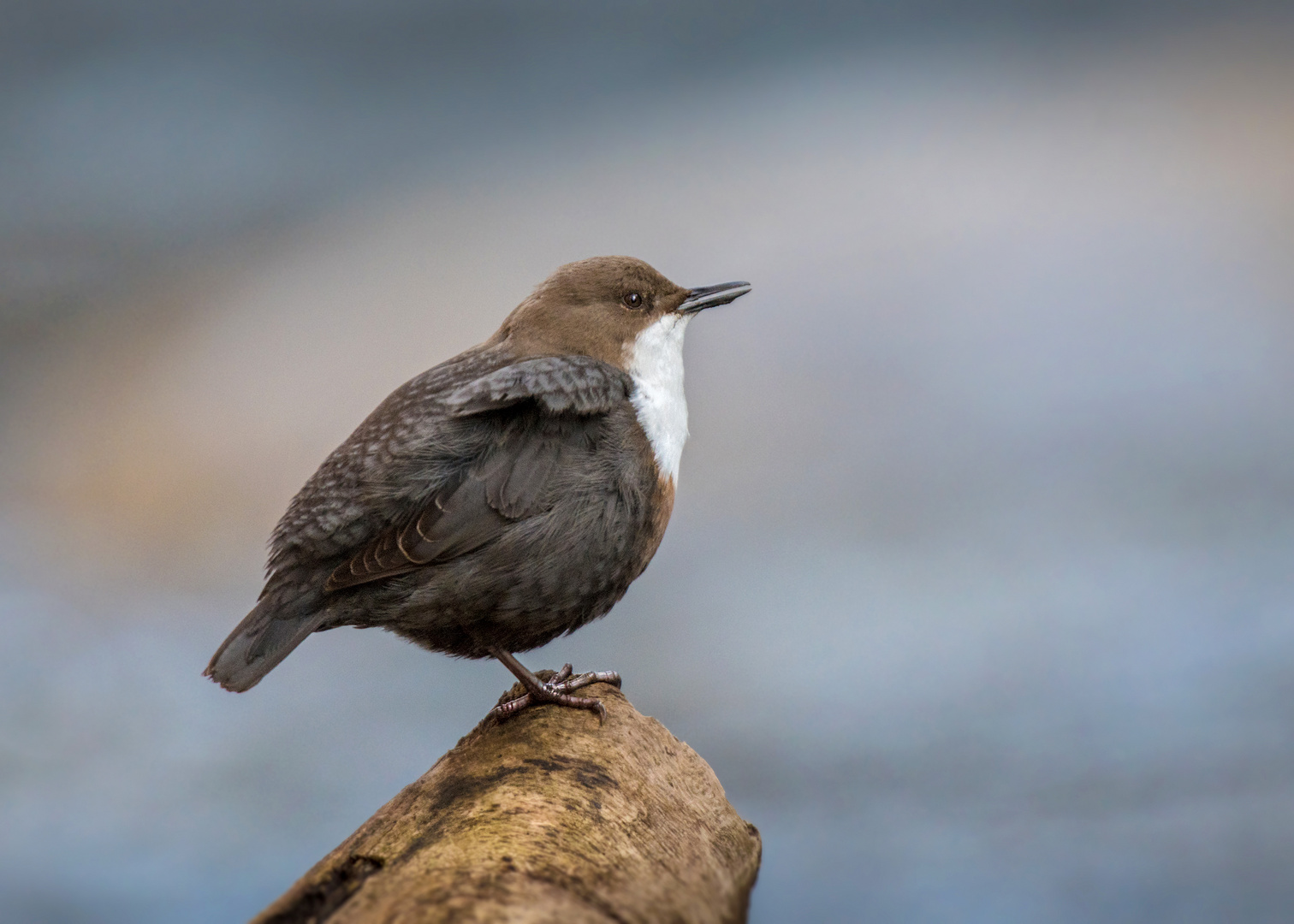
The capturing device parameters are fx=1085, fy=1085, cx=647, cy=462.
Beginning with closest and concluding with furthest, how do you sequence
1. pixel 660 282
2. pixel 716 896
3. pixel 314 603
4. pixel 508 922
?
pixel 508 922, pixel 716 896, pixel 314 603, pixel 660 282

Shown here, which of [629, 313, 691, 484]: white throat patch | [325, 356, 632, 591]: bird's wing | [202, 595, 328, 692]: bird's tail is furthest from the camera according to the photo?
[629, 313, 691, 484]: white throat patch

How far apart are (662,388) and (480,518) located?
72 centimetres

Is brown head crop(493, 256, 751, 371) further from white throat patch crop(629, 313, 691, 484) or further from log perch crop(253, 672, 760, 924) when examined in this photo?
log perch crop(253, 672, 760, 924)

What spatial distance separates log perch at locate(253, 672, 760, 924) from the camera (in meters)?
1.94

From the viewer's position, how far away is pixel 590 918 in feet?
6.17

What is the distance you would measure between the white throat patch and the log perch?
27.5 inches

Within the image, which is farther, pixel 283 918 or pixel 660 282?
pixel 660 282

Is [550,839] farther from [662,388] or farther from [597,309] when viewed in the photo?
[597,309]

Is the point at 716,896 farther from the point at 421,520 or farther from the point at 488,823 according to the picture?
the point at 421,520

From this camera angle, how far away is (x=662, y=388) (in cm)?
307

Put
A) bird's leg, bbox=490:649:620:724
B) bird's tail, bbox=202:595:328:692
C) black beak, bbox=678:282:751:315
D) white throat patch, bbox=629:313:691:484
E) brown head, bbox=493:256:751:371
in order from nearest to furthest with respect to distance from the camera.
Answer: bird's tail, bbox=202:595:328:692, bird's leg, bbox=490:649:620:724, white throat patch, bbox=629:313:691:484, brown head, bbox=493:256:751:371, black beak, bbox=678:282:751:315

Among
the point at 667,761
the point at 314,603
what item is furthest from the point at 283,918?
the point at 667,761

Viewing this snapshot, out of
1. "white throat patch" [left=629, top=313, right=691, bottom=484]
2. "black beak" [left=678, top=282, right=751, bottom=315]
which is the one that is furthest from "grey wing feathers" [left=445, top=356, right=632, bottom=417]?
"black beak" [left=678, top=282, right=751, bottom=315]

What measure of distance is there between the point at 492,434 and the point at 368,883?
3.64 ft
